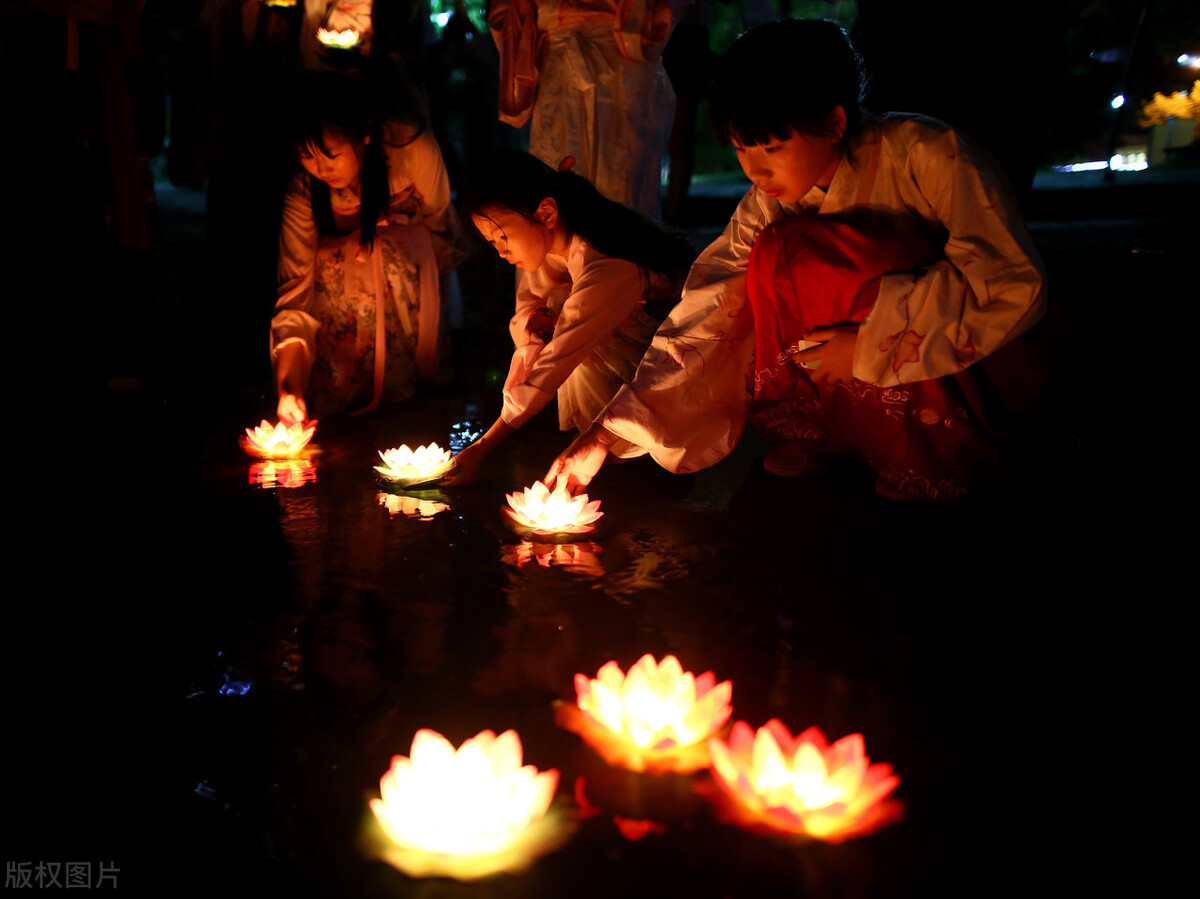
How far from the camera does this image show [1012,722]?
181cm

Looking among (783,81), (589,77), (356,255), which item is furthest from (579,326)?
(589,77)

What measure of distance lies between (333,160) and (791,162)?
2.00m

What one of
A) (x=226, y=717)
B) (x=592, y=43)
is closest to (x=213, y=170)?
(x=592, y=43)

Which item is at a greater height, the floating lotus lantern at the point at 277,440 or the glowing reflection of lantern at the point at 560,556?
the glowing reflection of lantern at the point at 560,556

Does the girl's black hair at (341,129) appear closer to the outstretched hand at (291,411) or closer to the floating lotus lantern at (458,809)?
the outstretched hand at (291,411)

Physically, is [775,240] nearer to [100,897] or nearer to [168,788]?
[168,788]

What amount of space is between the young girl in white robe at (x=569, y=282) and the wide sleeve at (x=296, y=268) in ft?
3.64

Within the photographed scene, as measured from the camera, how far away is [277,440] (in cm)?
353

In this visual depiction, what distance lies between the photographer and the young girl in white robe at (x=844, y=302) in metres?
2.51

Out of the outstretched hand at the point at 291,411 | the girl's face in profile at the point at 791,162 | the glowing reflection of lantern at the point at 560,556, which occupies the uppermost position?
the girl's face in profile at the point at 791,162

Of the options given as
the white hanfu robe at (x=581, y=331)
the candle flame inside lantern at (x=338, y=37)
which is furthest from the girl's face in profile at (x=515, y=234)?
the candle flame inside lantern at (x=338, y=37)

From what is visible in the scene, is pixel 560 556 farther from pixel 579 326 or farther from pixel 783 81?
pixel 783 81

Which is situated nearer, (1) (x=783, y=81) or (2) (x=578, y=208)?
(1) (x=783, y=81)

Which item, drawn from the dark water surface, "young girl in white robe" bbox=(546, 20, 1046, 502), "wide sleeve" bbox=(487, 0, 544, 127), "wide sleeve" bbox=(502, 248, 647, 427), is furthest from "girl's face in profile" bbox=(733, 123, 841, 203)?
"wide sleeve" bbox=(487, 0, 544, 127)
